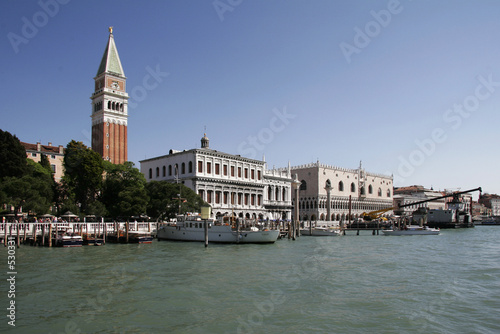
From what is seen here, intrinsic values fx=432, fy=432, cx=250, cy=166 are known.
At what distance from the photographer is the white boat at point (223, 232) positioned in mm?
33125

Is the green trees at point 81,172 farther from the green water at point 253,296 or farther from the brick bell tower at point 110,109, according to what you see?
the green water at point 253,296

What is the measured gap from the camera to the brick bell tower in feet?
212

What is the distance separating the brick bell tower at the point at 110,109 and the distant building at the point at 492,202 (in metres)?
138

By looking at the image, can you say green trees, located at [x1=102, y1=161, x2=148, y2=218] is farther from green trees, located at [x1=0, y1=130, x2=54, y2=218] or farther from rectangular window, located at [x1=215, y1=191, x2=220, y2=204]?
rectangular window, located at [x1=215, y1=191, x2=220, y2=204]

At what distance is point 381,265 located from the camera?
808 inches

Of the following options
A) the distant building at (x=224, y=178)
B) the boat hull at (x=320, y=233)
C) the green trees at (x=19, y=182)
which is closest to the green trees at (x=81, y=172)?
the green trees at (x=19, y=182)

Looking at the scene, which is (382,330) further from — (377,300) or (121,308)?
(121,308)

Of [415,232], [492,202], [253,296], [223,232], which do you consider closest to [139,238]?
[223,232]

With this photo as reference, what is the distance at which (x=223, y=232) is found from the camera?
110 ft

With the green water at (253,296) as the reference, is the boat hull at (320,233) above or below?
below

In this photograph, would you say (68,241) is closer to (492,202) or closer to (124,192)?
(124,192)

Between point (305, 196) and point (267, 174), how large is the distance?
69.5 feet

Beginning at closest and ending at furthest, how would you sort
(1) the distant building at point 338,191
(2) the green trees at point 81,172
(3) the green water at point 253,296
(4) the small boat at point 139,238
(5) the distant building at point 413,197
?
(3) the green water at point 253,296
(4) the small boat at point 139,238
(2) the green trees at point 81,172
(1) the distant building at point 338,191
(5) the distant building at point 413,197

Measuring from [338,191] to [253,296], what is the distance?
246ft
